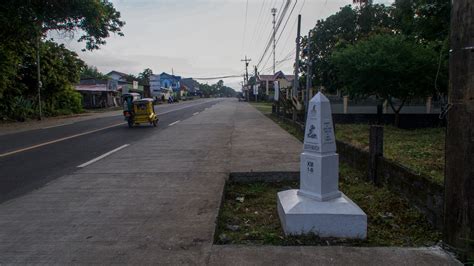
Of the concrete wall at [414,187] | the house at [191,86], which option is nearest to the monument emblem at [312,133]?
the concrete wall at [414,187]

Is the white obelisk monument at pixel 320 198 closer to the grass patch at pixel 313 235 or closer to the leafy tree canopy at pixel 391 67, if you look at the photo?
the grass patch at pixel 313 235

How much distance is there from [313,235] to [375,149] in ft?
9.71

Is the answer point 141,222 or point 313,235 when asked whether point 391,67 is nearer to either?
point 313,235

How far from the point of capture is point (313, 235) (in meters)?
4.61

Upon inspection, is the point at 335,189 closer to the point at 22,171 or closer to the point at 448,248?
the point at 448,248

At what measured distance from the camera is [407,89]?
699 inches

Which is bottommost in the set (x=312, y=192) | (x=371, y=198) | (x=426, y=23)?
(x=371, y=198)

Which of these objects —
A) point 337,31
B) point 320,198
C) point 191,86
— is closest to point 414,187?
point 320,198

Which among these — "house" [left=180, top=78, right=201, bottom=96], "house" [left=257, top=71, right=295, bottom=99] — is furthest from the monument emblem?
"house" [left=180, top=78, right=201, bottom=96]

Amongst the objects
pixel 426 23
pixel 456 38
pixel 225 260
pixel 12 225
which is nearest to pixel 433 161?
pixel 456 38

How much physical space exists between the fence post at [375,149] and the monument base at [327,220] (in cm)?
245

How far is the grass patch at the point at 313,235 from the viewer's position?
4.59 meters

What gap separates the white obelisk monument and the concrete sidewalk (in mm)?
474

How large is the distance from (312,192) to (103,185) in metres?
3.86
